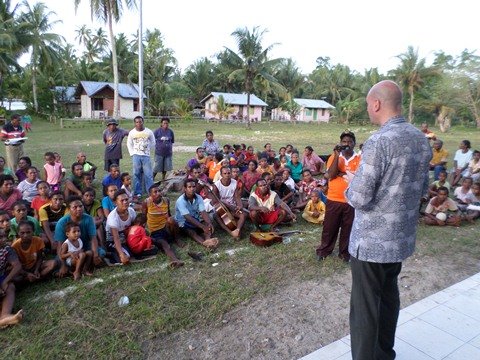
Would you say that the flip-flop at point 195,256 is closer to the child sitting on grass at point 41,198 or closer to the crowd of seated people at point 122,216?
the crowd of seated people at point 122,216

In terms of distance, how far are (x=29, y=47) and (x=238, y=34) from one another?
17432 mm

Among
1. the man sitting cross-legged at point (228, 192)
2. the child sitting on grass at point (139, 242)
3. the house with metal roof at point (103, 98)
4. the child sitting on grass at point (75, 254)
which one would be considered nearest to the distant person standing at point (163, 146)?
the man sitting cross-legged at point (228, 192)

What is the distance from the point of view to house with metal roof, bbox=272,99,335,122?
4656cm

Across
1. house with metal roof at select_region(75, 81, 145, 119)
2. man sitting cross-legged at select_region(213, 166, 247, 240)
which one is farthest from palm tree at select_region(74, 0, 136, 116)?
man sitting cross-legged at select_region(213, 166, 247, 240)

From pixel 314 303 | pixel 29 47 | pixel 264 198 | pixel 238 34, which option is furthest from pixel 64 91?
pixel 314 303

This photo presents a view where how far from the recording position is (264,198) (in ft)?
19.7

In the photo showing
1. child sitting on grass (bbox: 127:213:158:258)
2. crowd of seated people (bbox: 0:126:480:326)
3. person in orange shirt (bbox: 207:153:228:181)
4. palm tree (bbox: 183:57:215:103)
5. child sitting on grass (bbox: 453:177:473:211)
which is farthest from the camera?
palm tree (bbox: 183:57:215:103)

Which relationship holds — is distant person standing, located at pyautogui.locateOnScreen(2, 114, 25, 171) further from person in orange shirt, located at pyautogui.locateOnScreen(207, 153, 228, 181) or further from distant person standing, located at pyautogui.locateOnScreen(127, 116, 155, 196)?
person in orange shirt, located at pyautogui.locateOnScreen(207, 153, 228, 181)

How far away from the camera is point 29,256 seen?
398 centimetres

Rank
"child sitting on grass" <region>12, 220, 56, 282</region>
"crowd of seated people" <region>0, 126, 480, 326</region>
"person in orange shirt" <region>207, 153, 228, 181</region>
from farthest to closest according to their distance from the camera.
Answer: "person in orange shirt" <region>207, 153, 228, 181</region>
"crowd of seated people" <region>0, 126, 480, 326</region>
"child sitting on grass" <region>12, 220, 56, 282</region>

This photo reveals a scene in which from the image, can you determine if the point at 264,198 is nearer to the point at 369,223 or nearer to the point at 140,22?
the point at 369,223

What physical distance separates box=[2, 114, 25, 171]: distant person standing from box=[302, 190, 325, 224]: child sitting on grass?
642cm

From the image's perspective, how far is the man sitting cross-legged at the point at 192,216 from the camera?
Answer: 530 centimetres

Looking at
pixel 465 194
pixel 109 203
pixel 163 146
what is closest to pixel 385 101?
pixel 109 203
